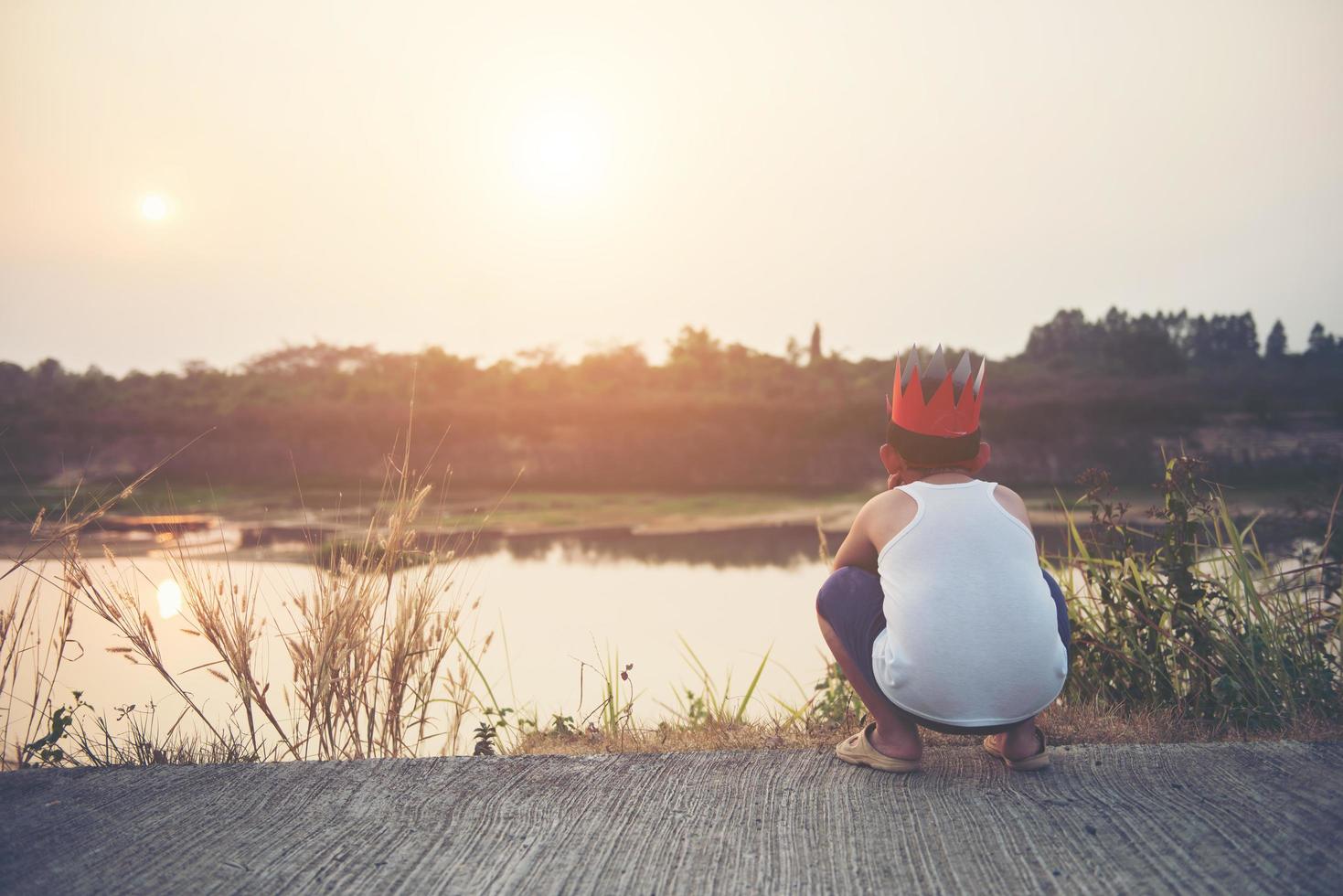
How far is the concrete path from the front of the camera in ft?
5.45

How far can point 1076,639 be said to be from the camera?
10.2 ft

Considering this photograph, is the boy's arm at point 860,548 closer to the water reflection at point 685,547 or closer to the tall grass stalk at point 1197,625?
the tall grass stalk at point 1197,625

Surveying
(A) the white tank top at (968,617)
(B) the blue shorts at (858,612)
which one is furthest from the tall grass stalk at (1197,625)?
(A) the white tank top at (968,617)

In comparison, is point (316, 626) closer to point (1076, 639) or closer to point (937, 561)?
point (937, 561)

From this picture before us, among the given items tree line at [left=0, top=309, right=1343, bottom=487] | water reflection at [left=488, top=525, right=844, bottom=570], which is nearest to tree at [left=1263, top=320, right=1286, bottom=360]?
tree line at [left=0, top=309, right=1343, bottom=487]

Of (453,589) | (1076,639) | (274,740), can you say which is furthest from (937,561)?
(274,740)

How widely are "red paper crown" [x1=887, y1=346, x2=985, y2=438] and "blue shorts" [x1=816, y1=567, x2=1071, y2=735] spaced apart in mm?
420

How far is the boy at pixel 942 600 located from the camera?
1.93 metres

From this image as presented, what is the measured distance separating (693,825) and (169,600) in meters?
2.08

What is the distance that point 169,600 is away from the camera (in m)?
2.90

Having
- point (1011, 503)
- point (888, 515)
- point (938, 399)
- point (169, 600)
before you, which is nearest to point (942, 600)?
point (888, 515)

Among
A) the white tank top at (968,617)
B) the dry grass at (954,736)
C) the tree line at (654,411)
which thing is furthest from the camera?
the tree line at (654,411)

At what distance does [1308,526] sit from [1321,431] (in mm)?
6088

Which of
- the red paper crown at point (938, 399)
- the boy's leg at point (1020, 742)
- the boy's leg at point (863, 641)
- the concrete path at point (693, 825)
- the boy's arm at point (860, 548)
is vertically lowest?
the concrete path at point (693, 825)
